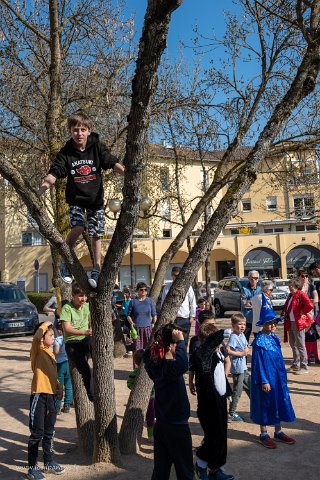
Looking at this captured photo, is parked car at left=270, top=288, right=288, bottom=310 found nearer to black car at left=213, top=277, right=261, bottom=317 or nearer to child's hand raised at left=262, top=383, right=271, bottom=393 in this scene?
black car at left=213, top=277, right=261, bottom=317

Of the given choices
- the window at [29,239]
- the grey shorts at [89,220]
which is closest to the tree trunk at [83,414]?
the grey shorts at [89,220]

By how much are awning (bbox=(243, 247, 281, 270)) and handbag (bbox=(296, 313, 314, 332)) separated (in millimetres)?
31596

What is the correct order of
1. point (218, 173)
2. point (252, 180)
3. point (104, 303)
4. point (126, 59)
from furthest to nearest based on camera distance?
point (126, 59)
point (218, 173)
point (252, 180)
point (104, 303)

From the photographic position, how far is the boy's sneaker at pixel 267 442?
5.95 meters

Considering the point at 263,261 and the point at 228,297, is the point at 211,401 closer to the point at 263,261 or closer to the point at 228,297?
the point at 228,297

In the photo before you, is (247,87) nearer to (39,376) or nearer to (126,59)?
(126,59)

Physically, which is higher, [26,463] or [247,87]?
[247,87]

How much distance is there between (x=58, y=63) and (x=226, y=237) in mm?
35139

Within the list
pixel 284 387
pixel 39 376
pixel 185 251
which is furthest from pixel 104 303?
pixel 185 251

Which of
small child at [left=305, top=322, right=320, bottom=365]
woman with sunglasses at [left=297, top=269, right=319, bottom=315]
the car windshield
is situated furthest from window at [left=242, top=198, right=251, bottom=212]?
small child at [left=305, top=322, right=320, bottom=365]

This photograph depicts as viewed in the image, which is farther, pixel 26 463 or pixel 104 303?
pixel 26 463

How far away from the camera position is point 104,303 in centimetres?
513

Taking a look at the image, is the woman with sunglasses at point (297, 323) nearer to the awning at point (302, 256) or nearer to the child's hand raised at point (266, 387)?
the child's hand raised at point (266, 387)

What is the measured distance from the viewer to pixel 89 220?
16.0 feet
